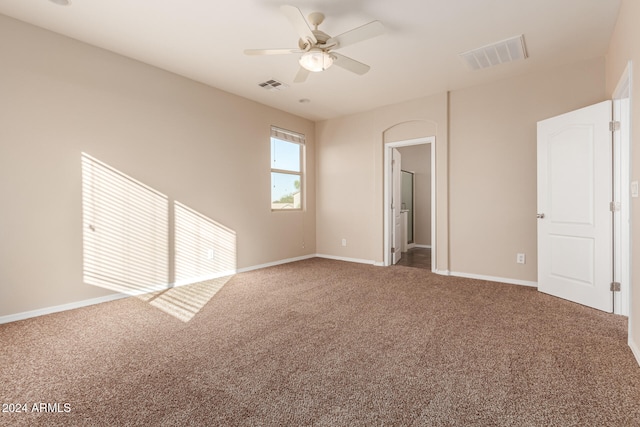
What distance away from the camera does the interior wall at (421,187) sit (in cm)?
732

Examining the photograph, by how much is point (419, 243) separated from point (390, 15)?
570cm

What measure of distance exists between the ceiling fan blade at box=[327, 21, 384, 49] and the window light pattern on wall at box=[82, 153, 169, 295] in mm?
2700

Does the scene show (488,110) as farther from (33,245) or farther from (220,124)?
(33,245)

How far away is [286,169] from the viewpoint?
5.50m

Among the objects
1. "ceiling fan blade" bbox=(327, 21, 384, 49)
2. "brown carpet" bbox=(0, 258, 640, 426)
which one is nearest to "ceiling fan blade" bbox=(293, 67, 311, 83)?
"ceiling fan blade" bbox=(327, 21, 384, 49)

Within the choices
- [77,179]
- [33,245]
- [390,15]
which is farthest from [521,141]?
[33,245]

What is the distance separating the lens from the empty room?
172 centimetres

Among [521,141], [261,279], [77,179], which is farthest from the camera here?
[261,279]

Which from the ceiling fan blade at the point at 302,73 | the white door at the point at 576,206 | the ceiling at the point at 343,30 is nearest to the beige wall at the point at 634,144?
the ceiling at the point at 343,30

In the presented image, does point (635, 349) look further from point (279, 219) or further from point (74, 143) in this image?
point (74, 143)

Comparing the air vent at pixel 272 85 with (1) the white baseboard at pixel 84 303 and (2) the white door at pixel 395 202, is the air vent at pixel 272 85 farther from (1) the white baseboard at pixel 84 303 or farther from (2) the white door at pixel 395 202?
Result: (1) the white baseboard at pixel 84 303

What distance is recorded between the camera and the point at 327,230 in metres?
5.93

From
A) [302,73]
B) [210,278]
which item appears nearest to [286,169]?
[210,278]

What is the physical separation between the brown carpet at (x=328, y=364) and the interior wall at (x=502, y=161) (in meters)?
0.93
